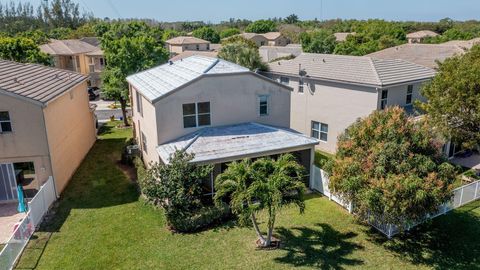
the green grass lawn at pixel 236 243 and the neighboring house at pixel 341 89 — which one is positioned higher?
the neighboring house at pixel 341 89

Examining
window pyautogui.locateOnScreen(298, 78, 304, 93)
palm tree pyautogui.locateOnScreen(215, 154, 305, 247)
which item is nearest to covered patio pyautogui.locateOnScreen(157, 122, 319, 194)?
palm tree pyautogui.locateOnScreen(215, 154, 305, 247)

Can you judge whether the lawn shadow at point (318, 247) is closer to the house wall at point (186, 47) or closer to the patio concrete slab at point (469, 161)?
the patio concrete slab at point (469, 161)

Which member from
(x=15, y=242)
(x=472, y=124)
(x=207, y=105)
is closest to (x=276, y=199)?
(x=207, y=105)

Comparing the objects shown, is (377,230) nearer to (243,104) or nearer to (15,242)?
(243,104)

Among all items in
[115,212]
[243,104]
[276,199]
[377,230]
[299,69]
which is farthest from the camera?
[299,69]

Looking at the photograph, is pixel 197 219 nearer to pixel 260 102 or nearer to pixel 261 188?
pixel 261 188

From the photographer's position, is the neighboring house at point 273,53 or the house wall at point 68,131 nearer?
the house wall at point 68,131

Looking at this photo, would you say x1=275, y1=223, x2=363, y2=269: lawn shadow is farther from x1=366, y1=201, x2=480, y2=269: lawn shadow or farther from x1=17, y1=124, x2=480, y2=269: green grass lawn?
x1=366, y1=201, x2=480, y2=269: lawn shadow

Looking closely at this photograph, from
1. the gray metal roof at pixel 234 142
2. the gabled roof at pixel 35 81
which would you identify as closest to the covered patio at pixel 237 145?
the gray metal roof at pixel 234 142
